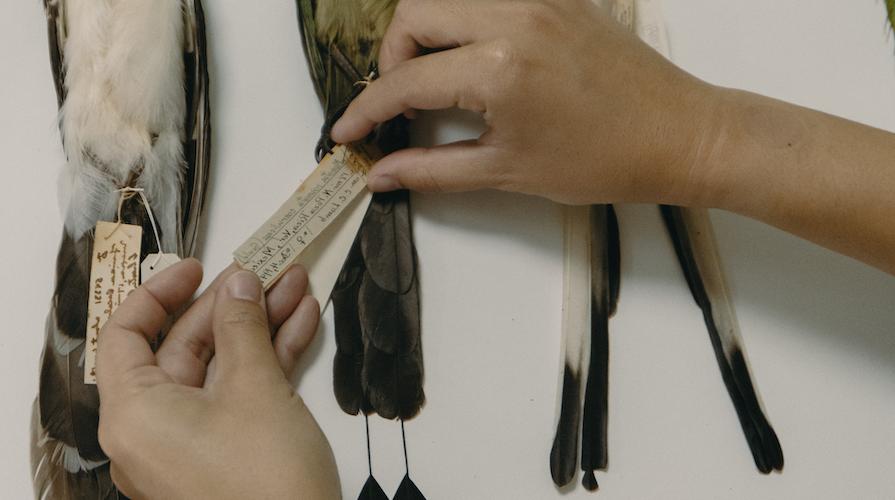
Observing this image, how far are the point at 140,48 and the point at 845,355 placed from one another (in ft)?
3.74

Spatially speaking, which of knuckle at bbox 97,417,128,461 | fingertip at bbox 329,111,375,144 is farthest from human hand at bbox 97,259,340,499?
fingertip at bbox 329,111,375,144

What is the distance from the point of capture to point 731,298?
1.09 m

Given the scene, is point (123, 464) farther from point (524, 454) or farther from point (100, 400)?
point (524, 454)

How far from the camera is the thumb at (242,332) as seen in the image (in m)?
0.86

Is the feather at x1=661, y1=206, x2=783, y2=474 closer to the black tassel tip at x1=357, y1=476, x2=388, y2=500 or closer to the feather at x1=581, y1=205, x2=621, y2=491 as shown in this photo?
the feather at x1=581, y1=205, x2=621, y2=491

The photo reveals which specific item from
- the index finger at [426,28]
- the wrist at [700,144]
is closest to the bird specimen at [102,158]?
the index finger at [426,28]

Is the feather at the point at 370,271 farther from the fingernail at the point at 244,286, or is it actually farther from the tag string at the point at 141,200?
the tag string at the point at 141,200

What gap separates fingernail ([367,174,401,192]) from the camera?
1.03m

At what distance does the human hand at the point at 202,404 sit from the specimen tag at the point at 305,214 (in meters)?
0.04

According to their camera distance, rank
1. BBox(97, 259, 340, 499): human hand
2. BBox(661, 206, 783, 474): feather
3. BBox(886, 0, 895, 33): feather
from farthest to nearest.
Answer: BBox(886, 0, 895, 33): feather
BBox(661, 206, 783, 474): feather
BBox(97, 259, 340, 499): human hand

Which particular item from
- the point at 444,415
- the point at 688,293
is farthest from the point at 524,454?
the point at 688,293

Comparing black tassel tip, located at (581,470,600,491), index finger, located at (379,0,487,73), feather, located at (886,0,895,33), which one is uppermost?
feather, located at (886,0,895,33)

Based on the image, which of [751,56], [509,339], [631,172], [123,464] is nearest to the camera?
[123,464]

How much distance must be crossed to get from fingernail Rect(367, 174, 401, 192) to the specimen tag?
2 centimetres
